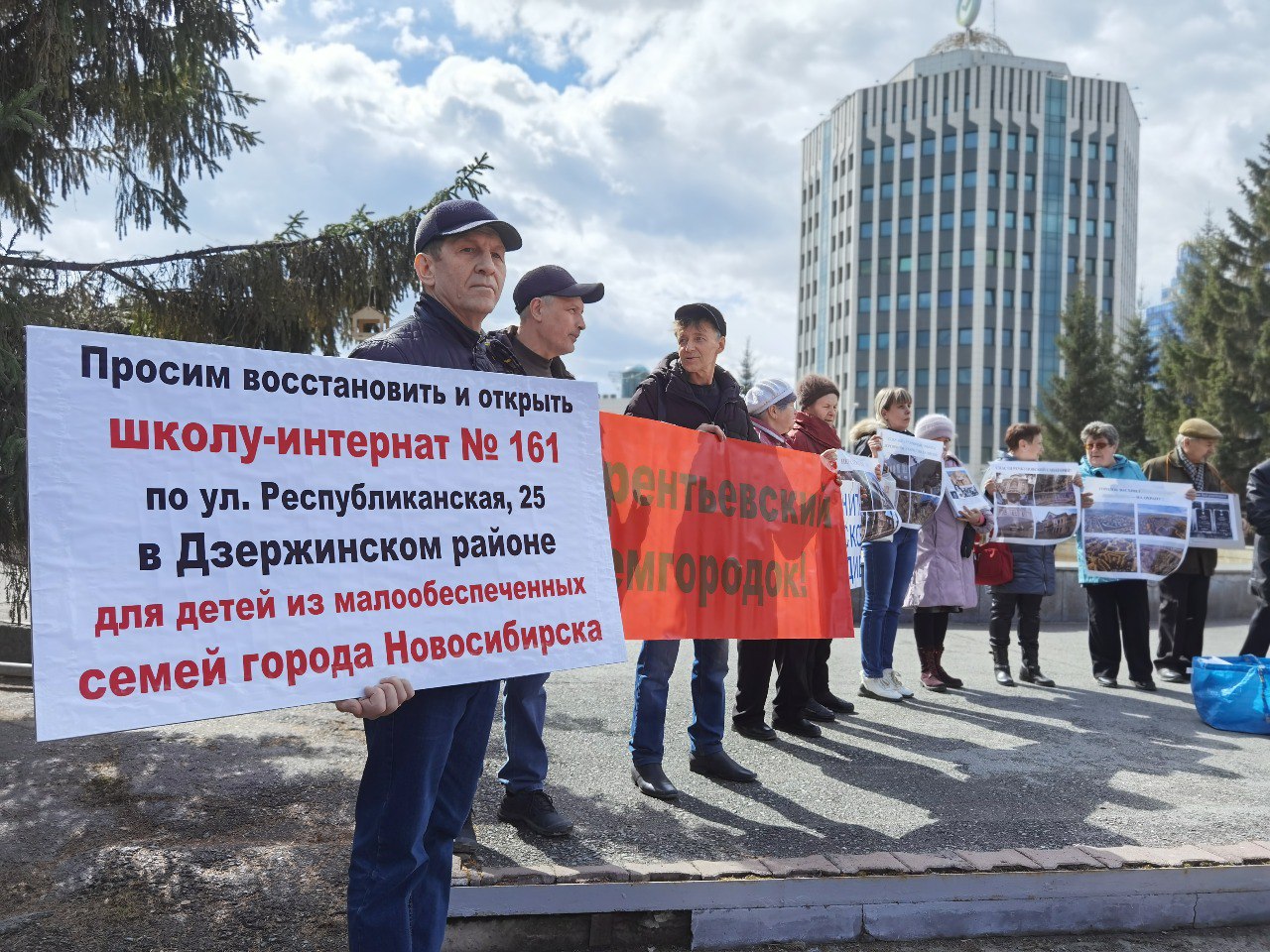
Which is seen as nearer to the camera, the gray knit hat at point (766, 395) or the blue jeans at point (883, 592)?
the gray knit hat at point (766, 395)

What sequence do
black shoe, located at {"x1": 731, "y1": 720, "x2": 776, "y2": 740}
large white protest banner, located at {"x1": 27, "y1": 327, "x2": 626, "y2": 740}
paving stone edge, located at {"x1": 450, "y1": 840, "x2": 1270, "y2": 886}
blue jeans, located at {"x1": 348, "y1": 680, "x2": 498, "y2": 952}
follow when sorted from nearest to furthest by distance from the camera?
large white protest banner, located at {"x1": 27, "y1": 327, "x2": 626, "y2": 740}, blue jeans, located at {"x1": 348, "y1": 680, "x2": 498, "y2": 952}, paving stone edge, located at {"x1": 450, "y1": 840, "x2": 1270, "y2": 886}, black shoe, located at {"x1": 731, "y1": 720, "x2": 776, "y2": 740}

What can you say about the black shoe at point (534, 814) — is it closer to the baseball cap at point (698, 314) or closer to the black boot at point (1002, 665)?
the baseball cap at point (698, 314)

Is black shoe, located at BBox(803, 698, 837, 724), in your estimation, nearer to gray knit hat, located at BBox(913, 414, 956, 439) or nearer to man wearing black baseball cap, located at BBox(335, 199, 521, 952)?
gray knit hat, located at BBox(913, 414, 956, 439)

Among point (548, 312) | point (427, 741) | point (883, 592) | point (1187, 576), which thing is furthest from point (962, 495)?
point (427, 741)

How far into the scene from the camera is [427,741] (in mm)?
2494

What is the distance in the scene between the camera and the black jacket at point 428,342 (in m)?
2.68

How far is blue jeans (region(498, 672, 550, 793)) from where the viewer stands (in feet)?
13.4

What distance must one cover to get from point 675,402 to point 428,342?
7.11 ft

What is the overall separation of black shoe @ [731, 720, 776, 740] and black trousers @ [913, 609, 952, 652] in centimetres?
226

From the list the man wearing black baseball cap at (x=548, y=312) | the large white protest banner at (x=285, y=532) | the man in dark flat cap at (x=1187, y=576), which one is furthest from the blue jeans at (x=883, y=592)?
the large white protest banner at (x=285, y=532)

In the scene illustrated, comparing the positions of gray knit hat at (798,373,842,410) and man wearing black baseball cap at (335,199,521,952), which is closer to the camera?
man wearing black baseball cap at (335,199,521,952)

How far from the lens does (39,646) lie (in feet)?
6.72

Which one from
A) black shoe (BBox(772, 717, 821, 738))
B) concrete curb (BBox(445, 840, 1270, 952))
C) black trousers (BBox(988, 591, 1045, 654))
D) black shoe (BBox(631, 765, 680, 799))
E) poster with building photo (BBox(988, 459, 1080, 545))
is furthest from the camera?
black trousers (BBox(988, 591, 1045, 654))

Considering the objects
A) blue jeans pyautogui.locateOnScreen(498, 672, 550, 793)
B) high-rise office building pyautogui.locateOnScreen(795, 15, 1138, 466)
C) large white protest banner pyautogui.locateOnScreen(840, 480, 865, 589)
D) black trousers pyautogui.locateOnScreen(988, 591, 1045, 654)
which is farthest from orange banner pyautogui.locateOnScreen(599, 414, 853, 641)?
high-rise office building pyautogui.locateOnScreen(795, 15, 1138, 466)
